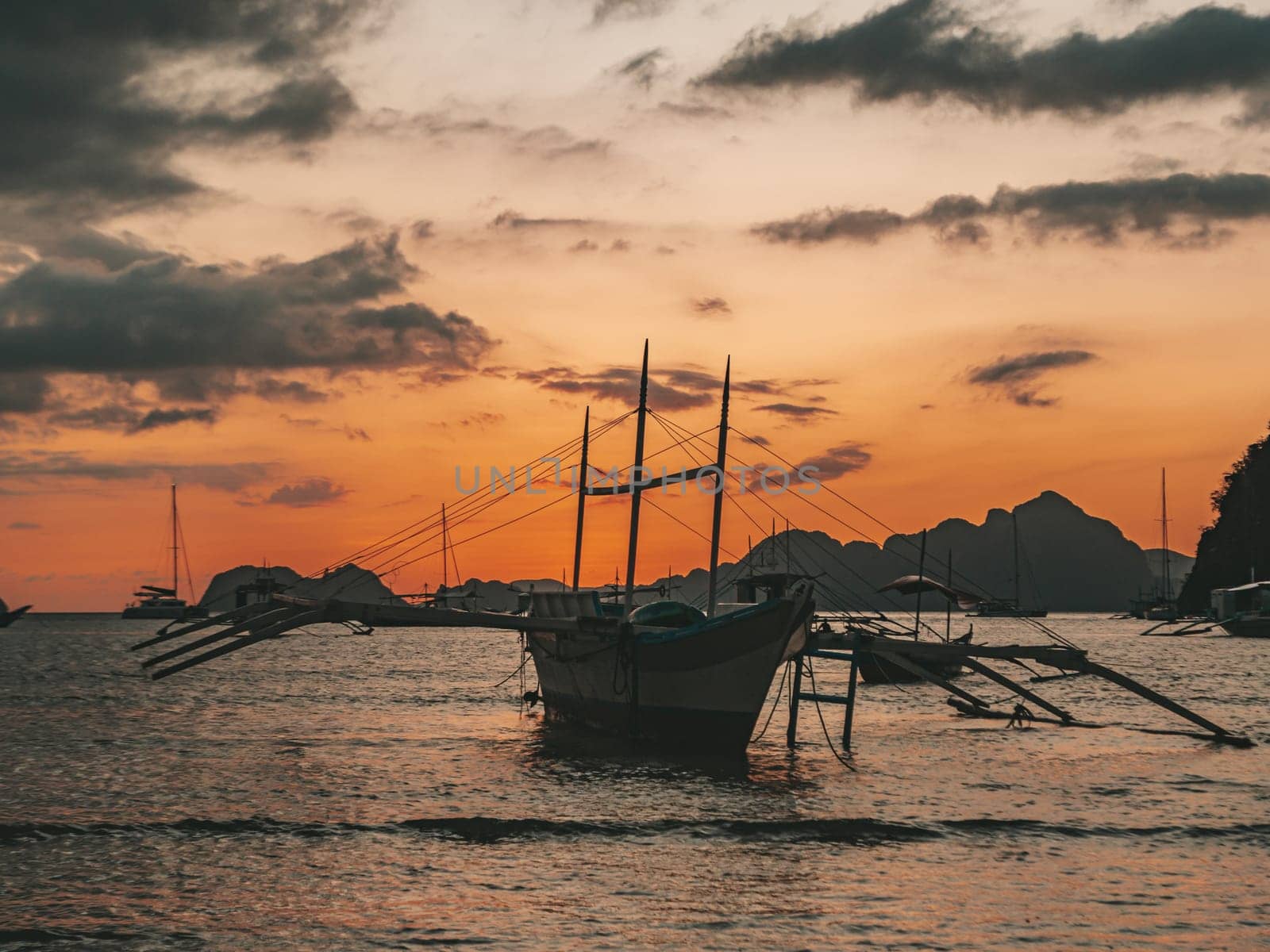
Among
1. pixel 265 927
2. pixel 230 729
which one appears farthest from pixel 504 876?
pixel 230 729

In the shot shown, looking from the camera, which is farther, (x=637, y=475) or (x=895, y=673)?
(x=895, y=673)

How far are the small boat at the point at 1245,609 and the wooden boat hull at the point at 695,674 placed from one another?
10553 cm

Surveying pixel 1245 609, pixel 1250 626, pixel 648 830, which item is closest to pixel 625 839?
pixel 648 830

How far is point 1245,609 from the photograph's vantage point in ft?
419

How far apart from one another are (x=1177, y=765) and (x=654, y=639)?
13627mm

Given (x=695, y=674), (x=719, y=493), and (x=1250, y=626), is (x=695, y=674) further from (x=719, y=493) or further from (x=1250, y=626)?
(x=1250, y=626)

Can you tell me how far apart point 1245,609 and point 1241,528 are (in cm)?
1813

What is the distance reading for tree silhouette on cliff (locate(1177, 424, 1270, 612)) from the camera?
137m

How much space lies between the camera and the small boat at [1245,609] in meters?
120

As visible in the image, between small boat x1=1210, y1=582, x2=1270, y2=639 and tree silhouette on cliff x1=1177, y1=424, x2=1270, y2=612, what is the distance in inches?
358

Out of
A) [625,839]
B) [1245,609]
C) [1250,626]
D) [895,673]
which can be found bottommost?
[625,839]

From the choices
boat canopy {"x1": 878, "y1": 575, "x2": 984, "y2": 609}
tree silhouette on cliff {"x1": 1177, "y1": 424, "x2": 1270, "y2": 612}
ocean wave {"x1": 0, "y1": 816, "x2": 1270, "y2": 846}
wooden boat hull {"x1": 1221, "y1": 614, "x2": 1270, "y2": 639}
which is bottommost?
ocean wave {"x1": 0, "y1": 816, "x2": 1270, "y2": 846}

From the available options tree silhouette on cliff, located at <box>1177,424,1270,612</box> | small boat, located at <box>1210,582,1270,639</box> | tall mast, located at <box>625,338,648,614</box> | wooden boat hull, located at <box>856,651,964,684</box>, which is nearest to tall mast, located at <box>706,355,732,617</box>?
tall mast, located at <box>625,338,648,614</box>

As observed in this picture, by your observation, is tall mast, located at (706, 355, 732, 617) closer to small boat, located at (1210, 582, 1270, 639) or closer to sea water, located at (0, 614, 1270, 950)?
sea water, located at (0, 614, 1270, 950)
